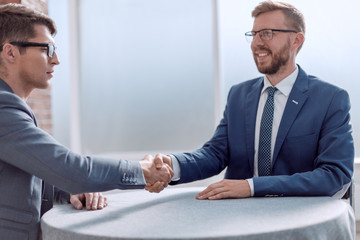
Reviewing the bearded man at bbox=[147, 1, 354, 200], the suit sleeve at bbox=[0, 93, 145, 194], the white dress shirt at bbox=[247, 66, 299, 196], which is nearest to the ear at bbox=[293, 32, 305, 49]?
the bearded man at bbox=[147, 1, 354, 200]

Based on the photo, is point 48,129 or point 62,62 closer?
point 48,129

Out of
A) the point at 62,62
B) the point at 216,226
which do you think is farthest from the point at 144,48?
the point at 216,226

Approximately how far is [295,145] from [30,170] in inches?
48.2

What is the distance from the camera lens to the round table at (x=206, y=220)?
1069 millimetres

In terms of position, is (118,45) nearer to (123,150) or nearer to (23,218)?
(123,150)

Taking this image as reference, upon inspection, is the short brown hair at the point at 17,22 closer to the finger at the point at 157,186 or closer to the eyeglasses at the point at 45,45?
the eyeglasses at the point at 45,45

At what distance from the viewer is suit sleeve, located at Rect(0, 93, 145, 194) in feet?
4.33

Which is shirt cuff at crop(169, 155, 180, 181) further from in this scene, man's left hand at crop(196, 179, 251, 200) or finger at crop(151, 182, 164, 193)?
man's left hand at crop(196, 179, 251, 200)

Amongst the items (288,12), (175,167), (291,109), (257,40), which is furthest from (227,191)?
(288,12)

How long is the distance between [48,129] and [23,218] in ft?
6.48

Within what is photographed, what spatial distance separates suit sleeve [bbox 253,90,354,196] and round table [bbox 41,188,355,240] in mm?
78

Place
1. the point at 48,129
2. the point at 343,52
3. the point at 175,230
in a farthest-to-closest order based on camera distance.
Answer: the point at 343,52 → the point at 48,129 → the point at 175,230

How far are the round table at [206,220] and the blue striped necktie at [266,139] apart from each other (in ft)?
1.58

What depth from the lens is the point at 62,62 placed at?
3592 millimetres
